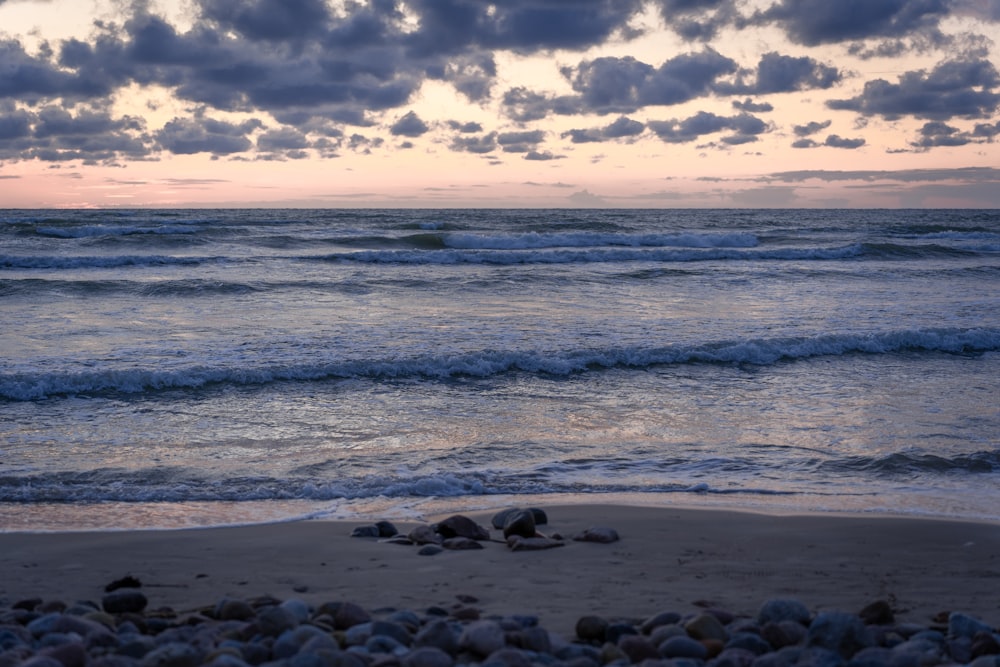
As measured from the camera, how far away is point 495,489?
6.82 metres

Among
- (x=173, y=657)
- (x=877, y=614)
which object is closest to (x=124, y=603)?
(x=173, y=657)

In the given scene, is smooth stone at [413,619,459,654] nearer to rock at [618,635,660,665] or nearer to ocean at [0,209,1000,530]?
rock at [618,635,660,665]

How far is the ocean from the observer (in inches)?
263

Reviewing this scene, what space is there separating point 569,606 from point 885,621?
4.92ft

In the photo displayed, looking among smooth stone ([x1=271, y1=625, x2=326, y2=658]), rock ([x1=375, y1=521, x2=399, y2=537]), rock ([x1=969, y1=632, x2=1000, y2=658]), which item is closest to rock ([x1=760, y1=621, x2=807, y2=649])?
rock ([x1=969, y1=632, x2=1000, y2=658])

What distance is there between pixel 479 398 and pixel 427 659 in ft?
21.8

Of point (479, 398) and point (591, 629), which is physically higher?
point (591, 629)

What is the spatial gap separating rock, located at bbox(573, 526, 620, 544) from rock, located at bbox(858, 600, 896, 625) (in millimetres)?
1651

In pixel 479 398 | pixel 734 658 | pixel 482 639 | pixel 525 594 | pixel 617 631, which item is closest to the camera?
pixel 734 658

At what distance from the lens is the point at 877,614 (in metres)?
4.07

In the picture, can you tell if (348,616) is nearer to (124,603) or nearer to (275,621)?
(275,621)

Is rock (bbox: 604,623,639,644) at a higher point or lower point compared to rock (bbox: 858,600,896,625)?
higher

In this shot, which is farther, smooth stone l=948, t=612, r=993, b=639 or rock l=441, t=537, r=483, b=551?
rock l=441, t=537, r=483, b=551

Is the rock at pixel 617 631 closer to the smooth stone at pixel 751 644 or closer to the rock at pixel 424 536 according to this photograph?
the smooth stone at pixel 751 644
